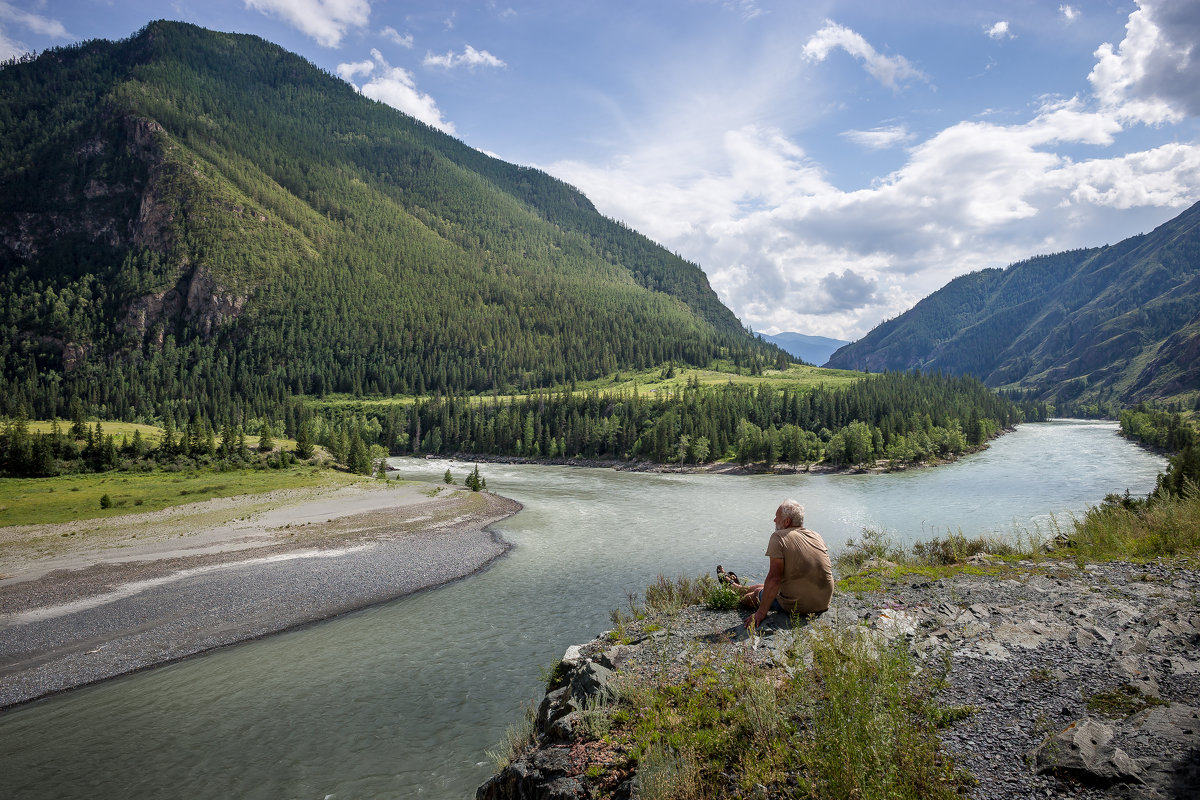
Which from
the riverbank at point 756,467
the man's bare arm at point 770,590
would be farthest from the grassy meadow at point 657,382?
the man's bare arm at point 770,590

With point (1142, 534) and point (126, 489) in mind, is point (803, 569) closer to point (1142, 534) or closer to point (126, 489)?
point (1142, 534)

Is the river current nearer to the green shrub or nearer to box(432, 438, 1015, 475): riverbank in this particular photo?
the green shrub

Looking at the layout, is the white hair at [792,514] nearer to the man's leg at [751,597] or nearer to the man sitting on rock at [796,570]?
the man sitting on rock at [796,570]

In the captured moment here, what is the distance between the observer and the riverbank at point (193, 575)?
62.2 feet

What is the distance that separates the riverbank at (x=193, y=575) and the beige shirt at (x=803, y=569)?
2010 centimetres

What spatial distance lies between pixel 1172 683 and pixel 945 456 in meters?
107

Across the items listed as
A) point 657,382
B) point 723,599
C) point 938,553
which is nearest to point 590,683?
point 723,599

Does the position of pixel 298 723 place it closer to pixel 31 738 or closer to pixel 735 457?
pixel 31 738

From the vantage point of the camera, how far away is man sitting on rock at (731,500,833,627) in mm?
10555

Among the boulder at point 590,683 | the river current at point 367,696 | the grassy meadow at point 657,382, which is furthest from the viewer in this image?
the grassy meadow at point 657,382

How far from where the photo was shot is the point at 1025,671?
311 inches

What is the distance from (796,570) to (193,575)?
30233 millimetres

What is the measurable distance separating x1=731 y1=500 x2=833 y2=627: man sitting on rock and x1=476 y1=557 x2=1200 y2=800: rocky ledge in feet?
1.40

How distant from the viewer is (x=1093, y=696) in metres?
6.78
